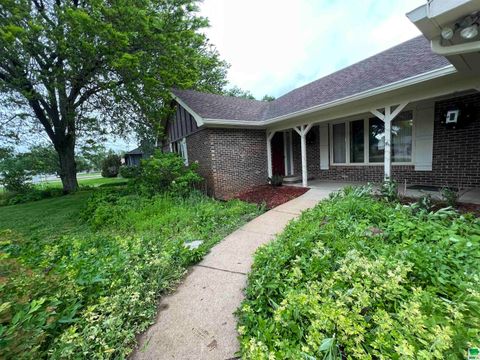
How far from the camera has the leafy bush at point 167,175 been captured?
296 inches

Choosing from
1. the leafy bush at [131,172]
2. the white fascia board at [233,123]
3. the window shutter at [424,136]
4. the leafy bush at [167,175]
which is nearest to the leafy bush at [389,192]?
the window shutter at [424,136]

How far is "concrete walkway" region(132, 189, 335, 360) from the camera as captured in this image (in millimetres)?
1904

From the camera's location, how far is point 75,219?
23.2ft

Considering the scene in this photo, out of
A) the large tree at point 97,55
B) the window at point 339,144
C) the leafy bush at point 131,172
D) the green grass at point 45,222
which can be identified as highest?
the large tree at point 97,55

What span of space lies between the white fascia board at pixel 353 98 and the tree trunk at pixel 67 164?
9.31 m

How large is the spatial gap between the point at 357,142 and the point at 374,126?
2.38ft

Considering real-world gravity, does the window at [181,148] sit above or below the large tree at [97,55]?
below

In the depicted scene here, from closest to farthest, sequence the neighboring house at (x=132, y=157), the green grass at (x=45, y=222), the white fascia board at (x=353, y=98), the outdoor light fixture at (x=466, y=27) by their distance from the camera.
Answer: the outdoor light fixture at (x=466, y=27) → the white fascia board at (x=353, y=98) → the green grass at (x=45, y=222) → the neighboring house at (x=132, y=157)

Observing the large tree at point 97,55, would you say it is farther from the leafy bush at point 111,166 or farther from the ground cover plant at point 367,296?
the leafy bush at point 111,166

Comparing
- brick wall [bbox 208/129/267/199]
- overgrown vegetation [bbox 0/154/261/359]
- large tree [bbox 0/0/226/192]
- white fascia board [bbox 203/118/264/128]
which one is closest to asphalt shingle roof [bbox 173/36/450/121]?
white fascia board [bbox 203/118/264/128]

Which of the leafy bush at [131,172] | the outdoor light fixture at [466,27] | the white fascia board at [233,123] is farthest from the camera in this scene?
the leafy bush at [131,172]

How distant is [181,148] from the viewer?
Answer: 1053cm

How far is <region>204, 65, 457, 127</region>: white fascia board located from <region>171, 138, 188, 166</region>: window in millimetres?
3008

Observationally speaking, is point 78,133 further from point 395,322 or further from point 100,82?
point 395,322
